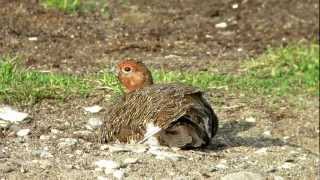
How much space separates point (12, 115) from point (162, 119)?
1548 millimetres

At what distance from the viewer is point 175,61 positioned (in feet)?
38.7

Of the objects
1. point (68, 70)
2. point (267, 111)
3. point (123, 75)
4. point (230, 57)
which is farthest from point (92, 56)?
point (123, 75)

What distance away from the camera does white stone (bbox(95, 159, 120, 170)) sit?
658 cm

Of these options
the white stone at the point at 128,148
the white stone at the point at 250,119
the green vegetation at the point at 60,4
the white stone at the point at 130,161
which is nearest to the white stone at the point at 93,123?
the white stone at the point at 128,148

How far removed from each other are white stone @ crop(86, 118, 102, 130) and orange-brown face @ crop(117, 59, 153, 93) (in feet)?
1.41

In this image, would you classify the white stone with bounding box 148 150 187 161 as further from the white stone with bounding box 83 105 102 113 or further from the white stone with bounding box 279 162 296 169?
the white stone with bounding box 83 105 102 113

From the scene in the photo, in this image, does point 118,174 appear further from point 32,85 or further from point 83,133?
point 32,85

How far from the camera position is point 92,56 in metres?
11.6

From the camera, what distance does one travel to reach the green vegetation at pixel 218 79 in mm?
8742

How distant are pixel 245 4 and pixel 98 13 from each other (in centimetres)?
244

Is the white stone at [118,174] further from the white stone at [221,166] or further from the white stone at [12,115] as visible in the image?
the white stone at [12,115]

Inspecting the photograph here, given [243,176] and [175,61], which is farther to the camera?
[175,61]

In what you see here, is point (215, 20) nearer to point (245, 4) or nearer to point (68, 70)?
point (245, 4)

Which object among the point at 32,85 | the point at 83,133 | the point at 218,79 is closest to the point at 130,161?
the point at 83,133
